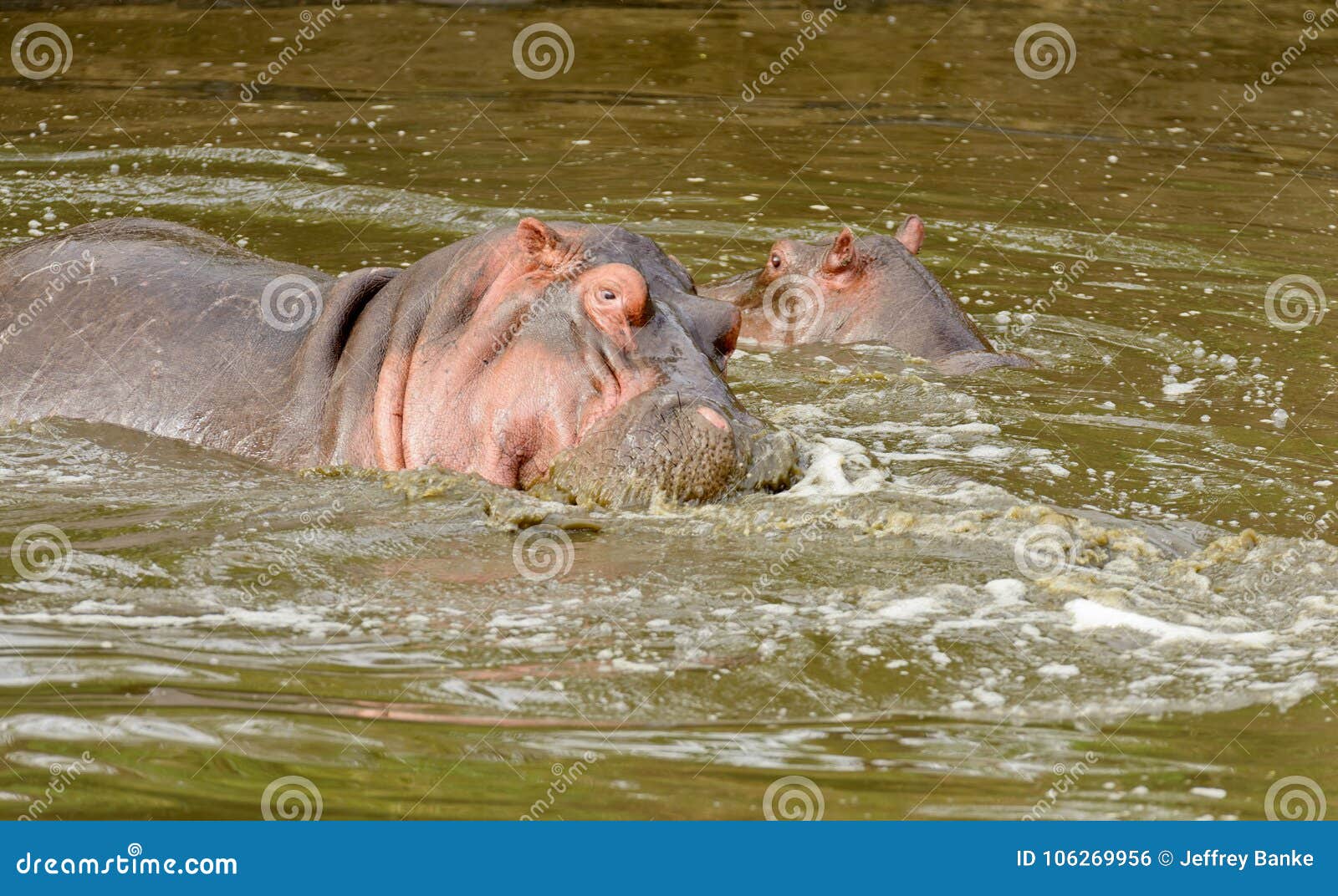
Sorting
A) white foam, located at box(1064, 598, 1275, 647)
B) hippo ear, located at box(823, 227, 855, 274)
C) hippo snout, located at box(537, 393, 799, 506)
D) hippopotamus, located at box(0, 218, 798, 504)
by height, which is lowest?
white foam, located at box(1064, 598, 1275, 647)

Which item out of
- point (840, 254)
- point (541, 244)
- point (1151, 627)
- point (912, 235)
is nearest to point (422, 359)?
point (541, 244)

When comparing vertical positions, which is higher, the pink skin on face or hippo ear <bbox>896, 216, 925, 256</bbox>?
→ hippo ear <bbox>896, 216, 925, 256</bbox>

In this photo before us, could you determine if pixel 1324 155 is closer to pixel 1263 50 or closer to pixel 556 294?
pixel 1263 50

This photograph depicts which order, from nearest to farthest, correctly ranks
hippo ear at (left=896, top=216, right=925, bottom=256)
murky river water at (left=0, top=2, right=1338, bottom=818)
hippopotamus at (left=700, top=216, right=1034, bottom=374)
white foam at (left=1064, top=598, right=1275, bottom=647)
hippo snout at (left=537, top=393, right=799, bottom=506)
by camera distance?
murky river water at (left=0, top=2, right=1338, bottom=818)
white foam at (left=1064, top=598, right=1275, bottom=647)
hippo snout at (left=537, top=393, right=799, bottom=506)
hippopotamus at (left=700, top=216, right=1034, bottom=374)
hippo ear at (left=896, top=216, right=925, bottom=256)

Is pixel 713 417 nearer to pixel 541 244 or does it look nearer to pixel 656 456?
pixel 656 456

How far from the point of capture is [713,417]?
17.8ft

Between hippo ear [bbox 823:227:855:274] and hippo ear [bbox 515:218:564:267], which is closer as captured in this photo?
hippo ear [bbox 515:218:564:267]

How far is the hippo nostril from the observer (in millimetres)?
5414

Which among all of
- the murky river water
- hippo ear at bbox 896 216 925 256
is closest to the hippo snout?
the murky river water

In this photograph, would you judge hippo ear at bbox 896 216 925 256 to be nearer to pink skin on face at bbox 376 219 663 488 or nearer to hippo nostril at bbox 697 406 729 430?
pink skin on face at bbox 376 219 663 488

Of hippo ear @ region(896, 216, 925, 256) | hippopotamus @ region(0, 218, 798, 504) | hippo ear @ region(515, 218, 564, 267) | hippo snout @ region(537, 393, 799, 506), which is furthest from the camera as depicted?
hippo ear @ region(896, 216, 925, 256)

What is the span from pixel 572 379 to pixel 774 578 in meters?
0.92

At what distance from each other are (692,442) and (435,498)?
0.96m

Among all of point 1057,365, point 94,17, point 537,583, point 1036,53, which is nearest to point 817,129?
point 1036,53
